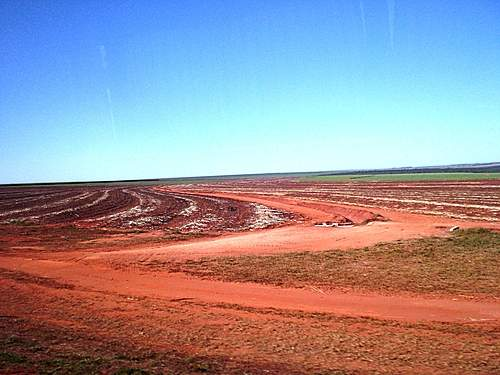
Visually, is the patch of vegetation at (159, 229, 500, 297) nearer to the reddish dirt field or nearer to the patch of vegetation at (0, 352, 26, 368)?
the reddish dirt field

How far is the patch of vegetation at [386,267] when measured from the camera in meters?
10.7

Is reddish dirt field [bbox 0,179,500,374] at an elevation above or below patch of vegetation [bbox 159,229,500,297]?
above

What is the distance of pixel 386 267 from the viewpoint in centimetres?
1265

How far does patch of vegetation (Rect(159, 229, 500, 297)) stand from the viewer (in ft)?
35.1

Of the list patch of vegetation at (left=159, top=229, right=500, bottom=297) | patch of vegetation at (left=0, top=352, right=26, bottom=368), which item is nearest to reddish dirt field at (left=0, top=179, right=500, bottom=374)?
patch of vegetation at (left=0, top=352, right=26, bottom=368)

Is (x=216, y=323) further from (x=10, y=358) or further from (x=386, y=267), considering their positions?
(x=386, y=267)

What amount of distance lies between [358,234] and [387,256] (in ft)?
17.9

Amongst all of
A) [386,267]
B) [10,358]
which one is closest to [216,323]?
[10,358]

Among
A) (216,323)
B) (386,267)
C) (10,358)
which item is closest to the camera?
(10,358)

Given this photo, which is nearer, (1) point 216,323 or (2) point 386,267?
(1) point 216,323

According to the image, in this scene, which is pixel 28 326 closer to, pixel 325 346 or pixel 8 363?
pixel 8 363

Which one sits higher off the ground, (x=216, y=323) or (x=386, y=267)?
(x=216, y=323)

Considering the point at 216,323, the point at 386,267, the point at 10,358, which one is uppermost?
the point at 10,358

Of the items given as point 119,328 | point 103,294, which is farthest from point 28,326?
point 103,294
